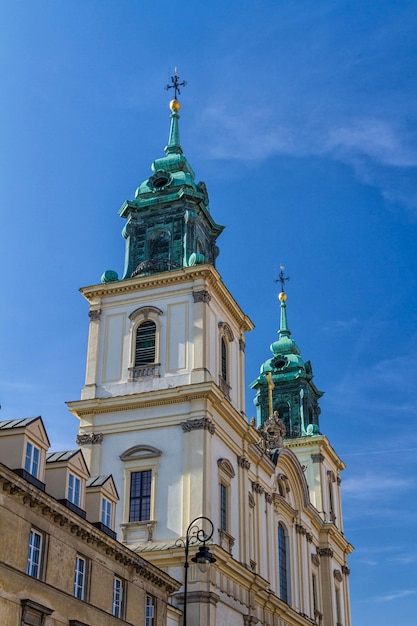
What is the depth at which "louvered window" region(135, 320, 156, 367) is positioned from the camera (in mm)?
39031

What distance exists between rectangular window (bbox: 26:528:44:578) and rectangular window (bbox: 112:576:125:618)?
4129 millimetres

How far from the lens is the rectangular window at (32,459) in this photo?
2333 centimetres

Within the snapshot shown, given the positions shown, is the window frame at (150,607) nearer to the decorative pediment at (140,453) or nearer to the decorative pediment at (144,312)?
the decorative pediment at (140,453)

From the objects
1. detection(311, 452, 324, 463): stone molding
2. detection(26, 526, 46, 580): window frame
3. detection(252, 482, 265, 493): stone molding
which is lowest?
detection(26, 526, 46, 580): window frame

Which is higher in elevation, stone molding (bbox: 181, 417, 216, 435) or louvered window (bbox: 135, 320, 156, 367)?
louvered window (bbox: 135, 320, 156, 367)

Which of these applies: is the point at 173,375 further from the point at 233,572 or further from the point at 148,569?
the point at 148,569

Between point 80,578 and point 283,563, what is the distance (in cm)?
2359

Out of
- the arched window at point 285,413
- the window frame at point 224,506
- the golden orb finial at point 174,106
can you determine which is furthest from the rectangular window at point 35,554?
the arched window at point 285,413

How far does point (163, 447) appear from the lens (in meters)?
36.4

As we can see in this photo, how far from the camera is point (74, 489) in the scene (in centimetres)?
2553

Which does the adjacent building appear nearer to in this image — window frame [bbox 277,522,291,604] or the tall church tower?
the tall church tower

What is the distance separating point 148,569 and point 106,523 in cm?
201

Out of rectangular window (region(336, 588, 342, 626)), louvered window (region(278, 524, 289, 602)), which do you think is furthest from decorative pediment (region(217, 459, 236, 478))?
rectangular window (region(336, 588, 342, 626))

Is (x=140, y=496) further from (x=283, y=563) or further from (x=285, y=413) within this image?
(x=285, y=413)
